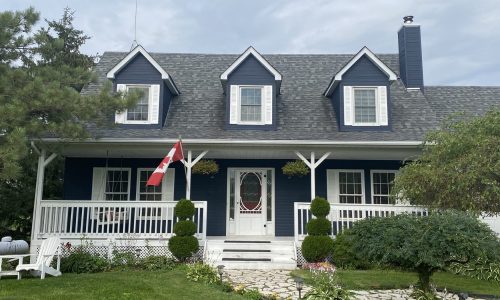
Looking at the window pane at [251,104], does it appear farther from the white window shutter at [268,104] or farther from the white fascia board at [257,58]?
the white fascia board at [257,58]

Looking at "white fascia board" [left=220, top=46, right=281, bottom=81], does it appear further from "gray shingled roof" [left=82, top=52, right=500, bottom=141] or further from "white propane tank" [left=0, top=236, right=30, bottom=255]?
"white propane tank" [left=0, top=236, right=30, bottom=255]

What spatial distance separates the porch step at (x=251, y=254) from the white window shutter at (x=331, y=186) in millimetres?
2462

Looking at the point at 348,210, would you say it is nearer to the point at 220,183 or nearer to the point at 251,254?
the point at 251,254

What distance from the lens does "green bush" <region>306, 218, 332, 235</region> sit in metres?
10.3

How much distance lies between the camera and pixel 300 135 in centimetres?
1174

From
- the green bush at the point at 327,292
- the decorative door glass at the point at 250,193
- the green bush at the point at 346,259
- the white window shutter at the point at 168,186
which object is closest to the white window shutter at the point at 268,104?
the decorative door glass at the point at 250,193

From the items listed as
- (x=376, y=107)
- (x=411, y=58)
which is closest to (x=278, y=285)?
(x=376, y=107)

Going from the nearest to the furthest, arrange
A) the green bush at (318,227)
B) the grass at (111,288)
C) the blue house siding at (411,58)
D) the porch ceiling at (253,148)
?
the grass at (111,288) < the green bush at (318,227) < the porch ceiling at (253,148) < the blue house siding at (411,58)

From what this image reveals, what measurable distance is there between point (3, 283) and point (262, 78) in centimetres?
858

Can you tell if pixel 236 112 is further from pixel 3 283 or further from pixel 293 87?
pixel 3 283

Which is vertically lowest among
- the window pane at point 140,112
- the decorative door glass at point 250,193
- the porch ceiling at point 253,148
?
the decorative door glass at point 250,193

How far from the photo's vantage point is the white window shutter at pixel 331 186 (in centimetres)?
1295

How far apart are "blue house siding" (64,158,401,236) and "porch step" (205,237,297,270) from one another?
167cm

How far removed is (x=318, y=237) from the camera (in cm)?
1015
